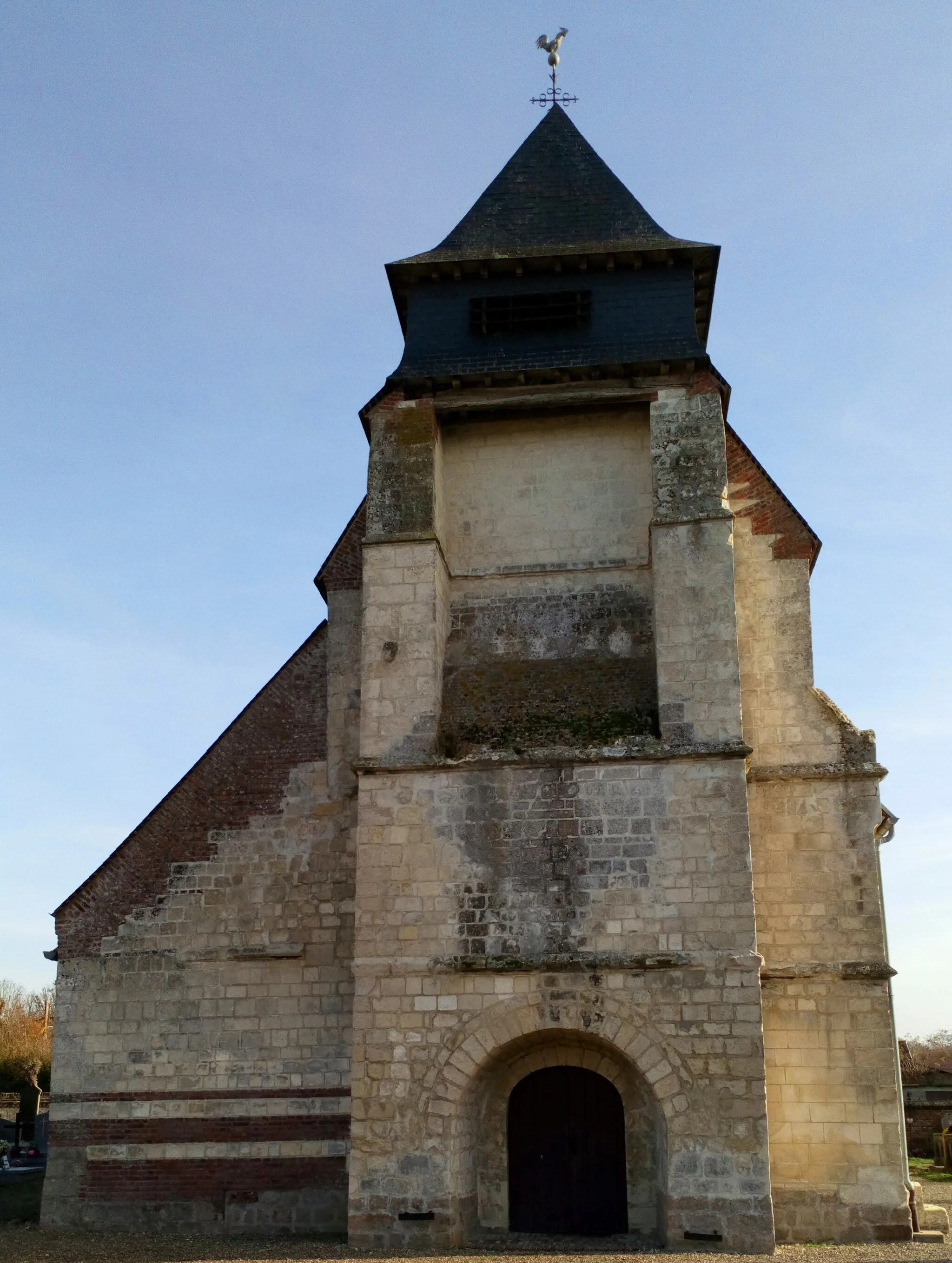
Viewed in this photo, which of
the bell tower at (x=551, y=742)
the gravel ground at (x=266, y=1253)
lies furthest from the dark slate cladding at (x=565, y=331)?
the gravel ground at (x=266, y=1253)

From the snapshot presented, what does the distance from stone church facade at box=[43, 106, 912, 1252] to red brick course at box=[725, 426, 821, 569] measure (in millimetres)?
46

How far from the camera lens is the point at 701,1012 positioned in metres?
11.4

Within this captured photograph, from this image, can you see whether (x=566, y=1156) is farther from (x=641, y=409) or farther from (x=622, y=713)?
(x=641, y=409)

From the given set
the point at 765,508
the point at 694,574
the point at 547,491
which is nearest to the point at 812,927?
the point at 694,574

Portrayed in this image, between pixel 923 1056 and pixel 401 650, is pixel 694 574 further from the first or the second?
pixel 923 1056

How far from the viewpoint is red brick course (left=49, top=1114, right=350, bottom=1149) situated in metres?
13.4

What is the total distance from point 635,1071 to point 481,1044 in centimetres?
152

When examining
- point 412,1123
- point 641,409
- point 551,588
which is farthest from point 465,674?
point 412,1123

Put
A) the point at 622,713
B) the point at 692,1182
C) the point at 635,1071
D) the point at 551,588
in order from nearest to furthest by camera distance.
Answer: the point at 692,1182 < the point at 635,1071 < the point at 622,713 < the point at 551,588

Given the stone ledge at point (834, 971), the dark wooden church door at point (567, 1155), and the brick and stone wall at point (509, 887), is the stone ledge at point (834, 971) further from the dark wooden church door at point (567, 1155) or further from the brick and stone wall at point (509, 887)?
the dark wooden church door at point (567, 1155)

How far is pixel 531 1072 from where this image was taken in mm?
12344

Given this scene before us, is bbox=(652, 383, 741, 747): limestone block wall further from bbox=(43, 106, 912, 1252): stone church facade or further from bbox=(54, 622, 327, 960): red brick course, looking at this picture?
bbox=(54, 622, 327, 960): red brick course

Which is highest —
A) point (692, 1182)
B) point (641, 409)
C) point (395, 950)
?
point (641, 409)

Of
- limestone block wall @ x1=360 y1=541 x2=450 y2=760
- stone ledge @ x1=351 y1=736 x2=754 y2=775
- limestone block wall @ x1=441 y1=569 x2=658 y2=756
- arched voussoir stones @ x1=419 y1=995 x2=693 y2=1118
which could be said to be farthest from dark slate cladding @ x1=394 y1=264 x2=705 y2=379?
arched voussoir stones @ x1=419 y1=995 x2=693 y2=1118
